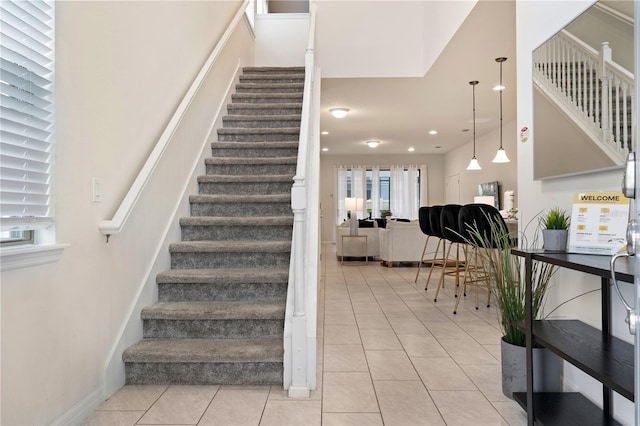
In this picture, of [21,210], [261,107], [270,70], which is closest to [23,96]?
[21,210]

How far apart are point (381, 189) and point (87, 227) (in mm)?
10964

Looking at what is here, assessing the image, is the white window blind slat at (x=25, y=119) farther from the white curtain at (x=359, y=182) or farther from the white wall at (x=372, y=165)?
the white curtain at (x=359, y=182)

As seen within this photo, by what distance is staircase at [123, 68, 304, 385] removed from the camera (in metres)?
2.26

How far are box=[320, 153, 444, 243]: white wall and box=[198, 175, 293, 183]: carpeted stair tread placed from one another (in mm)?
8899

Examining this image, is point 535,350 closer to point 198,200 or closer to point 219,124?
point 198,200

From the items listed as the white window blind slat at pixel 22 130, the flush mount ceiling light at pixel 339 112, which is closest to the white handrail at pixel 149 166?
the white window blind slat at pixel 22 130

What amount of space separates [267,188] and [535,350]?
7.57ft

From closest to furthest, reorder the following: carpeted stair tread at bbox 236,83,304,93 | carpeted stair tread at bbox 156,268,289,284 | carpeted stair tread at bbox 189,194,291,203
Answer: carpeted stair tread at bbox 156,268,289,284, carpeted stair tread at bbox 189,194,291,203, carpeted stair tread at bbox 236,83,304,93

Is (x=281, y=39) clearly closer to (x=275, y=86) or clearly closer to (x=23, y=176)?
(x=275, y=86)

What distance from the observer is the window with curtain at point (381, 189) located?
12266mm

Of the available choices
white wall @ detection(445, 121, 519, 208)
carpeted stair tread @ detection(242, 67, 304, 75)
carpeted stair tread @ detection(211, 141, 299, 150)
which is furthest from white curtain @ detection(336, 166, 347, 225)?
carpeted stair tread @ detection(211, 141, 299, 150)

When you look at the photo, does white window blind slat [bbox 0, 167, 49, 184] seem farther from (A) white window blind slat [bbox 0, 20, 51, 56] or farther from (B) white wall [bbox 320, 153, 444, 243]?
(B) white wall [bbox 320, 153, 444, 243]

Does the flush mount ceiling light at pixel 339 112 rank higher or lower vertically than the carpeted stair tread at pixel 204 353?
higher

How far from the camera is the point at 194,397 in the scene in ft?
6.96
